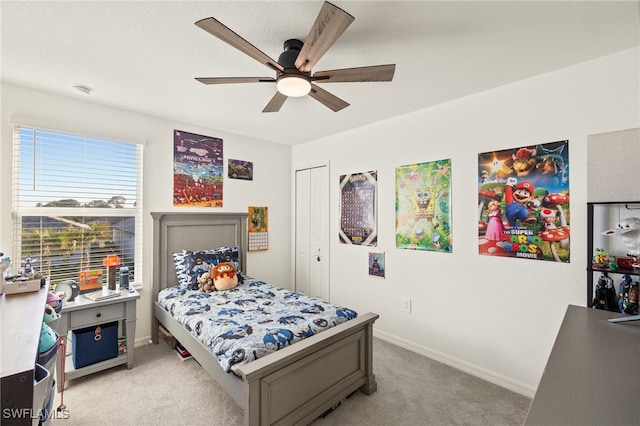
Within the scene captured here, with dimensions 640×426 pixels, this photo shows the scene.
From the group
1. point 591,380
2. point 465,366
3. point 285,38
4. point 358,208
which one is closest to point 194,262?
point 358,208

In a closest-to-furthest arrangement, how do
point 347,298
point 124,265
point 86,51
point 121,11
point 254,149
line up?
point 121,11 → point 86,51 → point 124,265 → point 347,298 → point 254,149

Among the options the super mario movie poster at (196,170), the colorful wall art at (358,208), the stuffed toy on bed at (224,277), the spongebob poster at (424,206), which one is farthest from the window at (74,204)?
the spongebob poster at (424,206)

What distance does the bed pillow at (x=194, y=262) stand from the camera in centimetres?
299

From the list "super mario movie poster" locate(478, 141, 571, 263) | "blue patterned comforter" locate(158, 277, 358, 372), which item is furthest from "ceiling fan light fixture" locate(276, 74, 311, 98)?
"super mario movie poster" locate(478, 141, 571, 263)

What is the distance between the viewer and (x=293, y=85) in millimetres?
1703

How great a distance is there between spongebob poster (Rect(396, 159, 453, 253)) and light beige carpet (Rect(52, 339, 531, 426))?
3.80ft

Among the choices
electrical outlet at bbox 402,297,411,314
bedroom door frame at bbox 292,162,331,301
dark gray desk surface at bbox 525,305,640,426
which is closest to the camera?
dark gray desk surface at bbox 525,305,640,426

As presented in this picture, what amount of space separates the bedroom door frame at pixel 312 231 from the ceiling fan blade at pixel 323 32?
234 centimetres

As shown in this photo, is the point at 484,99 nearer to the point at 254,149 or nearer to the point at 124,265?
the point at 254,149

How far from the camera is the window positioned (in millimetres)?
2443

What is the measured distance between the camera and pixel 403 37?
1717 millimetres

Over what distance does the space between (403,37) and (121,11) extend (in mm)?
1558

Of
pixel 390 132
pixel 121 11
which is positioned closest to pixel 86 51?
pixel 121 11

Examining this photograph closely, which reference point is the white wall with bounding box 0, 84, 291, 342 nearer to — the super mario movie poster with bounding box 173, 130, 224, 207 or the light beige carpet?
the super mario movie poster with bounding box 173, 130, 224, 207
